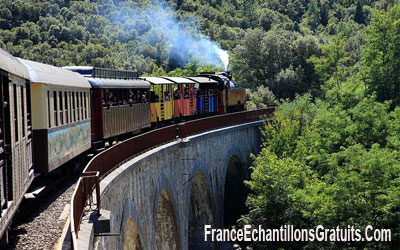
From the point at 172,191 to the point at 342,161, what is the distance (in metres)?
15.4

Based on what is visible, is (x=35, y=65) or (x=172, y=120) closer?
(x=35, y=65)

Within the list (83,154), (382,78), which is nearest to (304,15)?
(382,78)

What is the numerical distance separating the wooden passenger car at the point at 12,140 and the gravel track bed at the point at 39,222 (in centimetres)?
66

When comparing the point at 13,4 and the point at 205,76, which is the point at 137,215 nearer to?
the point at 205,76

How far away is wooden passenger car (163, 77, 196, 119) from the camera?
1331 inches

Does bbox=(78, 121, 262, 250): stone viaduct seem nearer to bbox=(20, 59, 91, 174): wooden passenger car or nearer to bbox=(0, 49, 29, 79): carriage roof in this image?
bbox=(20, 59, 91, 174): wooden passenger car

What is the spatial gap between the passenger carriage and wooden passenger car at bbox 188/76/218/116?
32.9ft

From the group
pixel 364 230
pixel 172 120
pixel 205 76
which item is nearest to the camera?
pixel 364 230

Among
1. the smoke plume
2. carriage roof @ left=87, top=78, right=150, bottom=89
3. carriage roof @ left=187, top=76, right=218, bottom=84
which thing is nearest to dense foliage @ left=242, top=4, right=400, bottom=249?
carriage roof @ left=187, top=76, right=218, bottom=84

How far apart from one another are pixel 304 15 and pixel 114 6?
2713 inches

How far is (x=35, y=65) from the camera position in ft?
44.9

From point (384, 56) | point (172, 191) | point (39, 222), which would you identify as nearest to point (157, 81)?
point (172, 191)

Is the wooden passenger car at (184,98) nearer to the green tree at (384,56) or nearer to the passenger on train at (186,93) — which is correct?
the passenger on train at (186,93)

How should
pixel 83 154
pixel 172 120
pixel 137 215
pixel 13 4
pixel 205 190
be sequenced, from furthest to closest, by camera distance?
1. pixel 13 4
2. pixel 172 120
3. pixel 205 190
4. pixel 83 154
5. pixel 137 215
